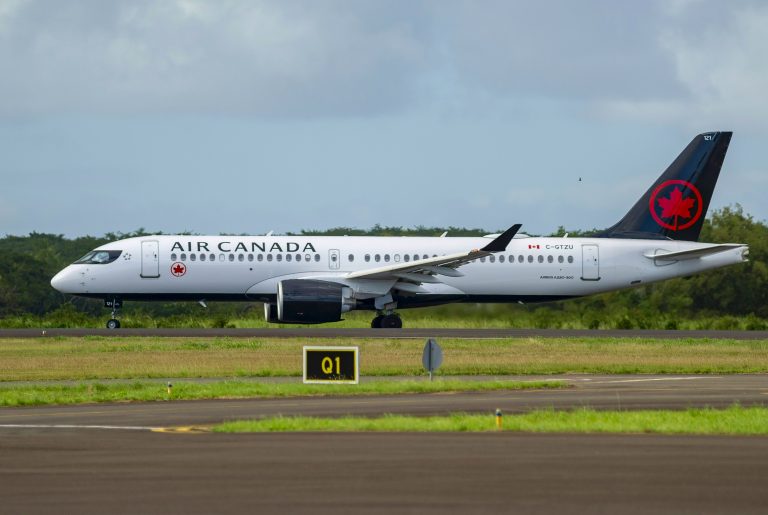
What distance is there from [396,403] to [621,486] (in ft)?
36.2

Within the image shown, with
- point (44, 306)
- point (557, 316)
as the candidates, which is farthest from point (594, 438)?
point (44, 306)

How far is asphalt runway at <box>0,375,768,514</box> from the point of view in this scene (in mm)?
13742

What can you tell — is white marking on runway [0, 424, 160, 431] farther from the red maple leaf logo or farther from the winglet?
the red maple leaf logo

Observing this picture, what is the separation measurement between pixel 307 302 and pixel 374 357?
1068 cm

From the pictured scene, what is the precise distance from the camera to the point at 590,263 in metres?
54.6

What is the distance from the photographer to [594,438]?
19406mm

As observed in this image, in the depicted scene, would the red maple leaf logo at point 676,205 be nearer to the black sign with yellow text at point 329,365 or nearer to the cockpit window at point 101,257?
the cockpit window at point 101,257

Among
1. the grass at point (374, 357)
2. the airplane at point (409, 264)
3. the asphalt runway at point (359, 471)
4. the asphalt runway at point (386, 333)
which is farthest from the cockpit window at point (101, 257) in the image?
the asphalt runway at point (359, 471)

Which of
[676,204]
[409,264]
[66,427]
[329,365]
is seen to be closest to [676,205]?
[676,204]

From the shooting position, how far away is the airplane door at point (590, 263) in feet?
179

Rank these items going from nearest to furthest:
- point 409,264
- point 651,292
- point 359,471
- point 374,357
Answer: point 359,471 → point 374,357 → point 409,264 → point 651,292

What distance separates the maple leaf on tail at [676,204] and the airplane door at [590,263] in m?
3.45

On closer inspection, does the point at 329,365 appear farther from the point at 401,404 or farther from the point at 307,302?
the point at 307,302

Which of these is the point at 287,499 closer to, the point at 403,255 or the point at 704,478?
the point at 704,478
